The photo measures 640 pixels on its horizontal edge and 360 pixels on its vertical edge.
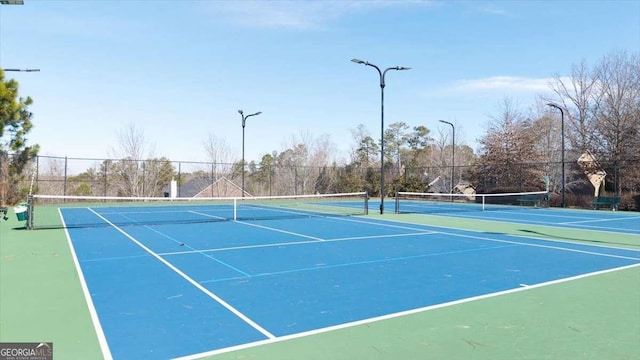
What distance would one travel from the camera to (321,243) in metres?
10.8

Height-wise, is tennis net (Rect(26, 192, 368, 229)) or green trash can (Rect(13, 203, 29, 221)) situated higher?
green trash can (Rect(13, 203, 29, 221))

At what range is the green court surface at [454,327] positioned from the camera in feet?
13.0

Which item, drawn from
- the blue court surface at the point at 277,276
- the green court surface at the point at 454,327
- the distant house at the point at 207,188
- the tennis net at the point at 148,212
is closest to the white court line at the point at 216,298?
the blue court surface at the point at 277,276

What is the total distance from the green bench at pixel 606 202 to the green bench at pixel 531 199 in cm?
274

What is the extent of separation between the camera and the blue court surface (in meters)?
4.59

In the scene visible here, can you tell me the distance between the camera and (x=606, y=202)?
24.4 meters

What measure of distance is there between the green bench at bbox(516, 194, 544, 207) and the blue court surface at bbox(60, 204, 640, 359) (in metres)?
16.1

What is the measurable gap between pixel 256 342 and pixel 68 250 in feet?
23.2

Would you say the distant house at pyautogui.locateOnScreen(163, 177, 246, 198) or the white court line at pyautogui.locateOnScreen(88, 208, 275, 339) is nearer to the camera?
the white court line at pyautogui.locateOnScreen(88, 208, 275, 339)

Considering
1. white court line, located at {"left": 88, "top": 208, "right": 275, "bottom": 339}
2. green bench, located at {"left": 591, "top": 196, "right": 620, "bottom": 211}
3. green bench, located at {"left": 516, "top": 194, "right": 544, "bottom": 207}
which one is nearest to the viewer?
white court line, located at {"left": 88, "top": 208, "right": 275, "bottom": 339}

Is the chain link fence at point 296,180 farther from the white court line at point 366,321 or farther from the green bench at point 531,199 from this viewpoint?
the white court line at point 366,321

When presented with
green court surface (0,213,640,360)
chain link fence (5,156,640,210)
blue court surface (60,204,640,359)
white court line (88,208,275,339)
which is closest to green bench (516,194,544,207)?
chain link fence (5,156,640,210)

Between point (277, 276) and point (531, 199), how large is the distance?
24.4 meters

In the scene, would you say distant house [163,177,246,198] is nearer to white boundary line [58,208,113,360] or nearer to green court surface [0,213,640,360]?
white boundary line [58,208,113,360]
